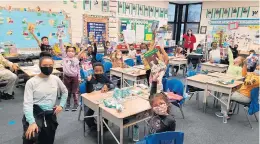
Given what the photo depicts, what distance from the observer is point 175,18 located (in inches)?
438

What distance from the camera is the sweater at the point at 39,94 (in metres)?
2.01

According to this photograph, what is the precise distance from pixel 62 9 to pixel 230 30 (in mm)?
7569

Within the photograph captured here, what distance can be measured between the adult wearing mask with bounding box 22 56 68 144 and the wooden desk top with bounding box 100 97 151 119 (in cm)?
62

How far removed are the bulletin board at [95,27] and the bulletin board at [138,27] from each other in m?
0.85

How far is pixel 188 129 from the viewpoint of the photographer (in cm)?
322

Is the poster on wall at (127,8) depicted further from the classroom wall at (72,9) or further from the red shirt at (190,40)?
the red shirt at (190,40)

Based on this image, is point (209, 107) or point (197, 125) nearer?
point (197, 125)

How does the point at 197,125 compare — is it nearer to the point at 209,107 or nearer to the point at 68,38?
the point at 209,107

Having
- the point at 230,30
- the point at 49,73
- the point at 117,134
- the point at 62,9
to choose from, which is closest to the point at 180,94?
the point at 117,134

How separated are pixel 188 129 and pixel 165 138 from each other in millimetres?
1874

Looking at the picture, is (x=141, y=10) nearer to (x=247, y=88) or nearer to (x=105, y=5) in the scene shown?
(x=105, y=5)

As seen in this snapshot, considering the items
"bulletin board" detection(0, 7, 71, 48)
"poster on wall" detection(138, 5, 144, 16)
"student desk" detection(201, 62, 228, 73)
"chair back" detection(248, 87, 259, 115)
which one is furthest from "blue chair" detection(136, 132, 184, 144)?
"poster on wall" detection(138, 5, 144, 16)

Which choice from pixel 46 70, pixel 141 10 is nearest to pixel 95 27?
pixel 141 10

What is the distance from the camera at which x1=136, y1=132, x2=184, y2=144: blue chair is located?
1.52 m
